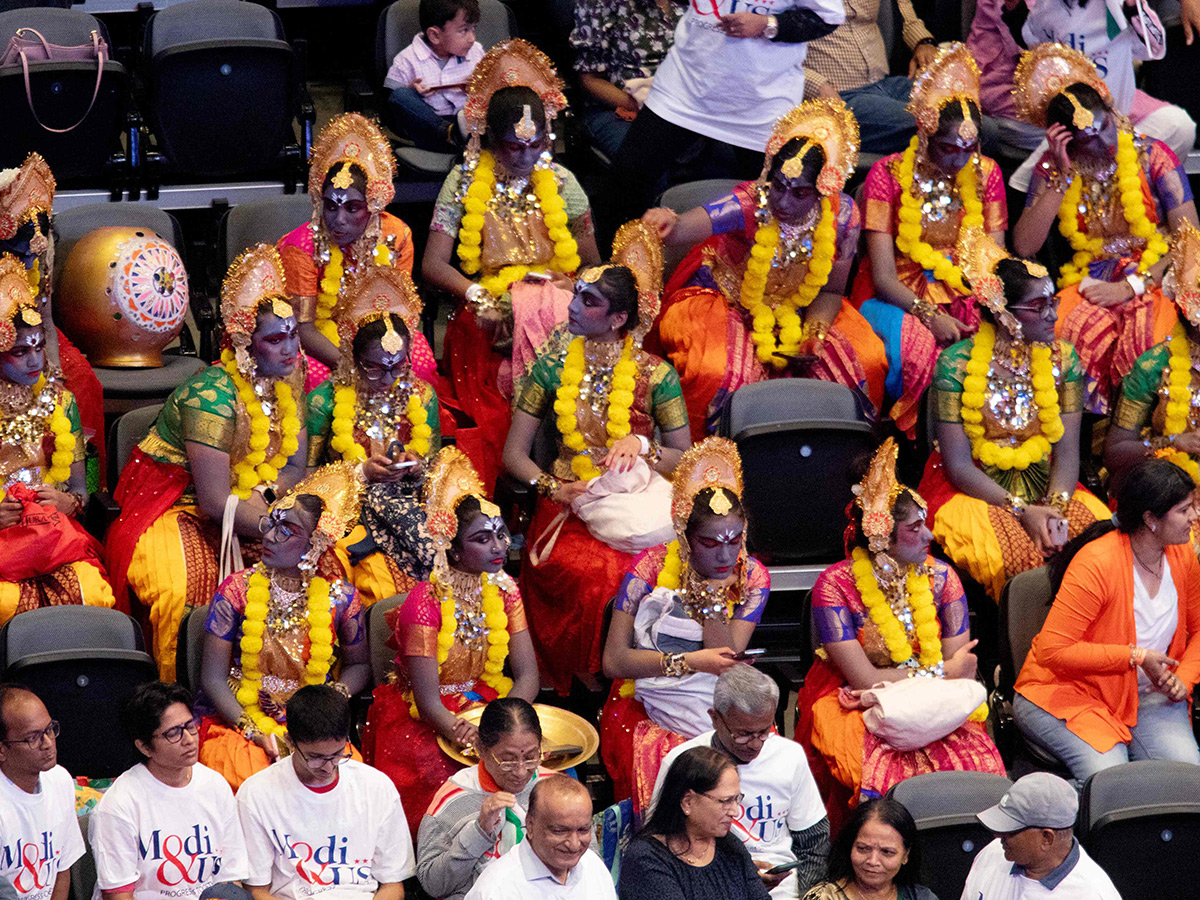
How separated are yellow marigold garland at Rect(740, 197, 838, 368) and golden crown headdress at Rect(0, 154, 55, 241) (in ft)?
7.04

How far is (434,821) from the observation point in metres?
4.38

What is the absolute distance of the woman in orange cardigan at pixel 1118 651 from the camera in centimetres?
500

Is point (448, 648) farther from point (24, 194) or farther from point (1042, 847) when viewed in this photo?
point (24, 194)

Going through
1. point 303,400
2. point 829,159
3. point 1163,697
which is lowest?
point 1163,697

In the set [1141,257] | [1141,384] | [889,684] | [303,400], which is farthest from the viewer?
[1141,257]

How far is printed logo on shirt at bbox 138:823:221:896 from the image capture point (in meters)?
4.31

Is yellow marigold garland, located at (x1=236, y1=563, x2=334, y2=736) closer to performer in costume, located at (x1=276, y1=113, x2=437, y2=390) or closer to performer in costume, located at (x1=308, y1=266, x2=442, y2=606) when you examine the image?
performer in costume, located at (x1=308, y1=266, x2=442, y2=606)

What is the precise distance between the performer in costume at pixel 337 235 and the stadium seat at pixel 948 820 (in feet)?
7.16

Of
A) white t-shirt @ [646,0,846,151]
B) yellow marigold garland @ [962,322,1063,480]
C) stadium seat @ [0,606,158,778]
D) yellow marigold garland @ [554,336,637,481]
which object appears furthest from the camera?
white t-shirt @ [646,0,846,151]

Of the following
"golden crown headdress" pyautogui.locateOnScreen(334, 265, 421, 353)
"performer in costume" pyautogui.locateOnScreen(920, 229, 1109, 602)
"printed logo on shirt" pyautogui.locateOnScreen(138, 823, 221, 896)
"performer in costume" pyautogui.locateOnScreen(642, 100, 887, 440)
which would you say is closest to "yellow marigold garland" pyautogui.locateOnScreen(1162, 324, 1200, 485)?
"performer in costume" pyautogui.locateOnScreen(920, 229, 1109, 602)

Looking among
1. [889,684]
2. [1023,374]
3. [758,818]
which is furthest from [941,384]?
[758,818]

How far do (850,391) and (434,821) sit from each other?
6.74 feet

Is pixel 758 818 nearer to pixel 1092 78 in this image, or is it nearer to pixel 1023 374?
pixel 1023 374

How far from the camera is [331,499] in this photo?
199 inches
